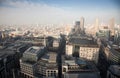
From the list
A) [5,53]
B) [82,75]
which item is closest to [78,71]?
[82,75]

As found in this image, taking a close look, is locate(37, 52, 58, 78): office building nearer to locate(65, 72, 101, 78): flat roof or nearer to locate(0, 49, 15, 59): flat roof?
locate(65, 72, 101, 78): flat roof

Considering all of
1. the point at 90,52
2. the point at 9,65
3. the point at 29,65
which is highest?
the point at 90,52

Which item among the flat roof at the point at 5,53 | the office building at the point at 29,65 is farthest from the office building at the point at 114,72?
the flat roof at the point at 5,53

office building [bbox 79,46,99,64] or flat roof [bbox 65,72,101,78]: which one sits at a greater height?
office building [bbox 79,46,99,64]

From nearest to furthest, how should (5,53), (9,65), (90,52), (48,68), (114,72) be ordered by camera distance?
1. (114,72)
2. (48,68)
3. (9,65)
4. (5,53)
5. (90,52)

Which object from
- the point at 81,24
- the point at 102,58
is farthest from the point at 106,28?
the point at 102,58

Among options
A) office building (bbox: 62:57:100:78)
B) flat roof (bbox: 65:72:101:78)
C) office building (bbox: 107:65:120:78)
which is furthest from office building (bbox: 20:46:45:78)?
office building (bbox: 107:65:120:78)

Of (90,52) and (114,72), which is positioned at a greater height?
(90,52)

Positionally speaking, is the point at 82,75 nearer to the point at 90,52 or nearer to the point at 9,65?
the point at 90,52

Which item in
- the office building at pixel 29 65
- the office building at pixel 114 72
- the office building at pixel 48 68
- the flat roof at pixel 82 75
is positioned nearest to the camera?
the flat roof at pixel 82 75

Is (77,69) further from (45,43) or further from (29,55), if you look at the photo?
(45,43)

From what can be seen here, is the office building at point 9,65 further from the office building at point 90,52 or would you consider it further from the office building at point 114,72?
the office building at point 114,72

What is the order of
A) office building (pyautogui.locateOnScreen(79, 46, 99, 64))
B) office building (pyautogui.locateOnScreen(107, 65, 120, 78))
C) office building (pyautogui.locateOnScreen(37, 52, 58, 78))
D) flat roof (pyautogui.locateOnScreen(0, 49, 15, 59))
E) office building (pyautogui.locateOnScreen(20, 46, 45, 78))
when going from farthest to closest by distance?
office building (pyautogui.locateOnScreen(79, 46, 99, 64)) < flat roof (pyautogui.locateOnScreen(0, 49, 15, 59)) < office building (pyautogui.locateOnScreen(20, 46, 45, 78)) < office building (pyautogui.locateOnScreen(37, 52, 58, 78)) < office building (pyautogui.locateOnScreen(107, 65, 120, 78))
